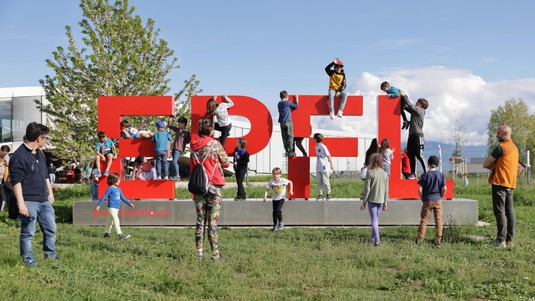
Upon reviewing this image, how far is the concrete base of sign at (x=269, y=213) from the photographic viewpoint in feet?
45.3

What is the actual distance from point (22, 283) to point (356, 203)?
917 cm

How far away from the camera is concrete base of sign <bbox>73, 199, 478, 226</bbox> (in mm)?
13820

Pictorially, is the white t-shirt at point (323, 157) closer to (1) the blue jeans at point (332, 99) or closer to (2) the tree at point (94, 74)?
(1) the blue jeans at point (332, 99)

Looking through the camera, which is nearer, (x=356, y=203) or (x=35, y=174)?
(x=35, y=174)

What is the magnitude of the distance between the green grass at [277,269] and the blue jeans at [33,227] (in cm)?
22

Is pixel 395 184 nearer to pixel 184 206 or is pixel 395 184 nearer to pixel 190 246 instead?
pixel 184 206

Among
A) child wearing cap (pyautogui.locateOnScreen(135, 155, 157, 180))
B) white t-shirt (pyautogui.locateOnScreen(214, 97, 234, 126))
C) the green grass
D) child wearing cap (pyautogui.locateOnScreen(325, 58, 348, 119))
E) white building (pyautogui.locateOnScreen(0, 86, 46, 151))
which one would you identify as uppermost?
white building (pyautogui.locateOnScreen(0, 86, 46, 151))

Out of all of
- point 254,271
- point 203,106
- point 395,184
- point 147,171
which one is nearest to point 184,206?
point 147,171

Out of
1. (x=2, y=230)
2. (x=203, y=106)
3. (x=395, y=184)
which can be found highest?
(x=203, y=106)

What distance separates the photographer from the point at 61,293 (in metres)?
6.04

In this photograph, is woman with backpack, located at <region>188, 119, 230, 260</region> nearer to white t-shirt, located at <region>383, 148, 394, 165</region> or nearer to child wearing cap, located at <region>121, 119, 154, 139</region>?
child wearing cap, located at <region>121, 119, 154, 139</region>

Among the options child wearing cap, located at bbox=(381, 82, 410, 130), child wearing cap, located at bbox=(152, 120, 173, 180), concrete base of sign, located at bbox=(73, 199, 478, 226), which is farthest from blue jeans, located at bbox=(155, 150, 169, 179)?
child wearing cap, located at bbox=(381, 82, 410, 130)

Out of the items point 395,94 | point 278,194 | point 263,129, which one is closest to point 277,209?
point 278,194

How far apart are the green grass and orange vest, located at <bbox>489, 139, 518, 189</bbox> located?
114 cm
